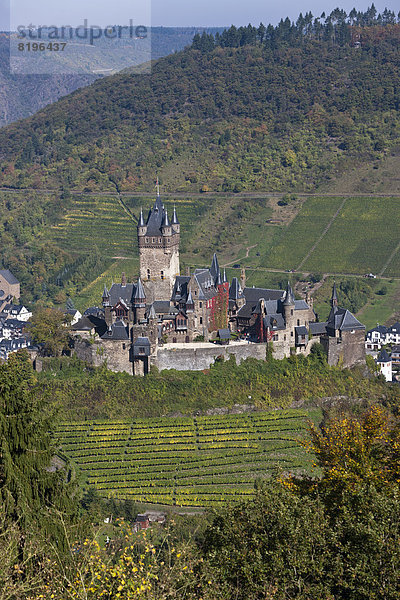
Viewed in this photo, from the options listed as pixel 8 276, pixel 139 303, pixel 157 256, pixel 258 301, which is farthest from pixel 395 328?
pixel 8 276

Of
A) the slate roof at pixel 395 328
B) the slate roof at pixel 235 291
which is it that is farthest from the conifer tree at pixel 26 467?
the slate roof at pixel 395 328

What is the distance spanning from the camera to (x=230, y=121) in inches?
5226

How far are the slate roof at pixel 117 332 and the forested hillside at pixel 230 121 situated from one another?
181 feet

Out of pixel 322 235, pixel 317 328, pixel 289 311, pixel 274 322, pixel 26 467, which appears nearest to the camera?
pixel 26 467

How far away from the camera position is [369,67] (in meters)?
139

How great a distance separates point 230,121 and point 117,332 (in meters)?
75.8

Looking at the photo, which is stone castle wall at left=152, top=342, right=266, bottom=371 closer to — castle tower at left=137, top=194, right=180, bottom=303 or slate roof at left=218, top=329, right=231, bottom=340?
slate roof at left=218, top=329, right=231, bottom=340

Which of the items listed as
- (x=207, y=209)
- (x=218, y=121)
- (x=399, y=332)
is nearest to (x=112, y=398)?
(x=399, y=332)

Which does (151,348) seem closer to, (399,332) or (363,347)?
(363,347)

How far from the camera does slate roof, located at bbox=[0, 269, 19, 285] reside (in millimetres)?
96338

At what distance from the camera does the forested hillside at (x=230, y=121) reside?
12081 cm

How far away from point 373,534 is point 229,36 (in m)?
142

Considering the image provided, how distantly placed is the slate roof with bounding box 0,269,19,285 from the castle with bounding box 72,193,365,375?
98.5 feet

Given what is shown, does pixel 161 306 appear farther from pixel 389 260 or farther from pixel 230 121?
pixel 230 121
